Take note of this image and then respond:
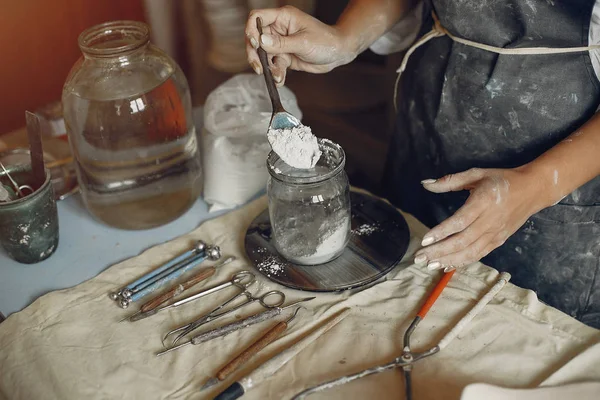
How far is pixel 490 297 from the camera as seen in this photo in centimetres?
88

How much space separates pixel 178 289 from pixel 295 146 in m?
0.28

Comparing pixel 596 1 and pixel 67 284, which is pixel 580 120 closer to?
pixel 596 1

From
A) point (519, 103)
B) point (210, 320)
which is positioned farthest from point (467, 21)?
point (210, 320)

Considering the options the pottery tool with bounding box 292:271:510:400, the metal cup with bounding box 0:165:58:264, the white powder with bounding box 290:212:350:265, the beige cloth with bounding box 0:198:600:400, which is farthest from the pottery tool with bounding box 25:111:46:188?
the pottery tool with bounding box 292:271:510:400

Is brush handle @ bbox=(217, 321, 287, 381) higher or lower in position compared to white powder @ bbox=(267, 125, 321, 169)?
lower

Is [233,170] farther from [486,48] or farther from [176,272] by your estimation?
[486,48]

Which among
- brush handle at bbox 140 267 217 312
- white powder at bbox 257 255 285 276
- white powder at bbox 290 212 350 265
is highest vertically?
white powder at bbox 290 212 350 265

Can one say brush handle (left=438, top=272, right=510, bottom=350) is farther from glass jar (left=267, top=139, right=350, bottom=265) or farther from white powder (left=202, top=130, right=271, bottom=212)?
white powder (left=202, top=130, right=271, bottom=212)

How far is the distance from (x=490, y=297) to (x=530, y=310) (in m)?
0.06

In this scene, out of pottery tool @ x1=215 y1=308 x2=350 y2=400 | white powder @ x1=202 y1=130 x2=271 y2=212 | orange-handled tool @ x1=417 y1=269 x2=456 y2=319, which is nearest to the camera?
pottery tool @ x1=215 y1=308 x2=350 y2=400

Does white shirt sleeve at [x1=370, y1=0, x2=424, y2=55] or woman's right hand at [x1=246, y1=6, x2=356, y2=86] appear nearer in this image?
woman's right hand at [x1=246, y1=6, x2=356, y2=86]

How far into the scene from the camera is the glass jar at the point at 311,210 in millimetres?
929

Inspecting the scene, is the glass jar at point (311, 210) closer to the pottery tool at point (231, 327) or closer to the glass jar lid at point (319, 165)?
the glass jar lid at point (319, 165)

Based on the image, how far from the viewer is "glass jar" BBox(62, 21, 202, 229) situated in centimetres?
104
